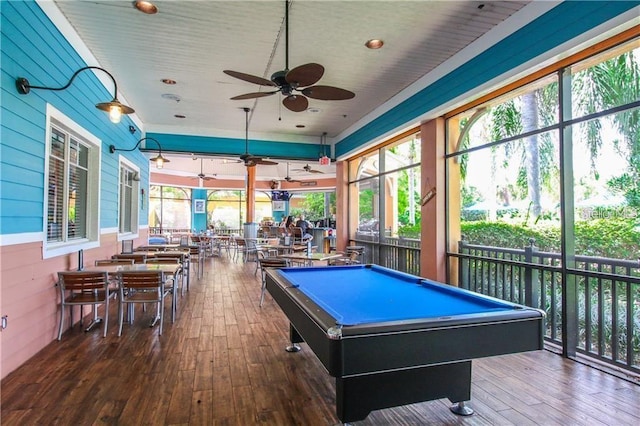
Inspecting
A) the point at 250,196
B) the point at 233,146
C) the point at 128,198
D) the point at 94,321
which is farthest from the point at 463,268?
the point at 250,196

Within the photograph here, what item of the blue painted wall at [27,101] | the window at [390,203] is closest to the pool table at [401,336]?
the blue painted wall at [27,101]

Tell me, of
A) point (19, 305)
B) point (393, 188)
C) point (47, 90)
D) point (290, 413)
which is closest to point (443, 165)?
point (393, 188)

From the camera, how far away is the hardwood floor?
242cm

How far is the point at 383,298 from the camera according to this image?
2.58m

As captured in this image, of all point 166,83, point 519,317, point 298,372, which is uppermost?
point 166,83

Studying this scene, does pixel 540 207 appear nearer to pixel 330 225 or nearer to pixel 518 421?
pixel 518 421

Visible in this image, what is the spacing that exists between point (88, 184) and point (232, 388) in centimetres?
399

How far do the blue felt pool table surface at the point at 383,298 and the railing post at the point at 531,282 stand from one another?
1.76 m

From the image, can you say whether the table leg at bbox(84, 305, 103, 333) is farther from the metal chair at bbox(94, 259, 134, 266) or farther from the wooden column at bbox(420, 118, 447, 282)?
the wooden column at bbox(420, 118, 447, 282)

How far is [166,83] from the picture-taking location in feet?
19.3

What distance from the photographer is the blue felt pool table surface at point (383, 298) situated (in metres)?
2.10

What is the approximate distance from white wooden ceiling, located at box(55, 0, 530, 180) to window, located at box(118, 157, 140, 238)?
142 centimetres

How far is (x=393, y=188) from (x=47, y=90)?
706 centimetres

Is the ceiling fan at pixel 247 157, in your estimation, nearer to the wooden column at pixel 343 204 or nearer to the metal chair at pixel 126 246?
the wooden column at pixel 343 204
